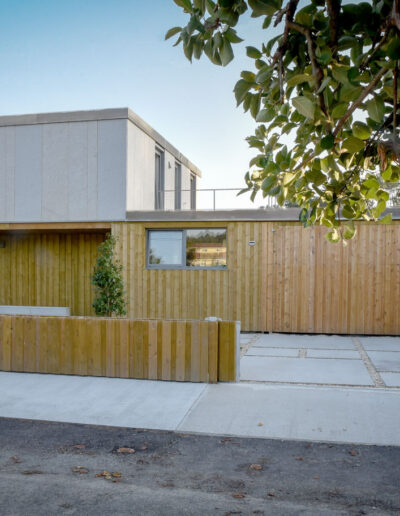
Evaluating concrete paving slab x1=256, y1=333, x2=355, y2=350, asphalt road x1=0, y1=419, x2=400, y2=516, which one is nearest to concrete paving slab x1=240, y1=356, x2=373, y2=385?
concrete paving slab x1=256, y1=333, x2=355, y2=350

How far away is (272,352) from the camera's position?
9.80m

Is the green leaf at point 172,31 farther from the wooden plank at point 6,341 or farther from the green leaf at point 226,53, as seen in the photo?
the wooden plank at point 6,341

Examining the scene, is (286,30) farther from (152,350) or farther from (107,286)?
(107,286)

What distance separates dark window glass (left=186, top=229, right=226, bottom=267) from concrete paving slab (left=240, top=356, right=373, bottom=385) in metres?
4.01

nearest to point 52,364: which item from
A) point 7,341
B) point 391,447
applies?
point 7,341

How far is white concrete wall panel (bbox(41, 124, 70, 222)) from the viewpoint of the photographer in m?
13.2

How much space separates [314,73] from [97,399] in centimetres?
516

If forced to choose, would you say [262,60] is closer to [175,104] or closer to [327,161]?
[327,161]

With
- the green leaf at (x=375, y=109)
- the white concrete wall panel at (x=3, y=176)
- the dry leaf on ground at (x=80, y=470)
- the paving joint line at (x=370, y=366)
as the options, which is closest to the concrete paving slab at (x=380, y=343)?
the paving joint line at (x=370, y=366)

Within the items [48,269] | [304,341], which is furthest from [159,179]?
[304,341]

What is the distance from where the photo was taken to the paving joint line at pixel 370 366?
286 inches

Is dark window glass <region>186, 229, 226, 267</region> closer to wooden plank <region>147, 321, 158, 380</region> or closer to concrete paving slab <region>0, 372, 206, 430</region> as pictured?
wooden plank <region>147, 321, 158, 380</region>

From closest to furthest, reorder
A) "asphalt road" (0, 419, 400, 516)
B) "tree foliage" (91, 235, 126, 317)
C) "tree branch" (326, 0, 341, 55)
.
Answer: "tree branch" (326, 0, 341, 55)
"asphalt road" (0, 419, 400, 516)
"tree foliage" (91, 235, 126, 317)

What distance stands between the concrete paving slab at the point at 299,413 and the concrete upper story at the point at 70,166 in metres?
7.14
